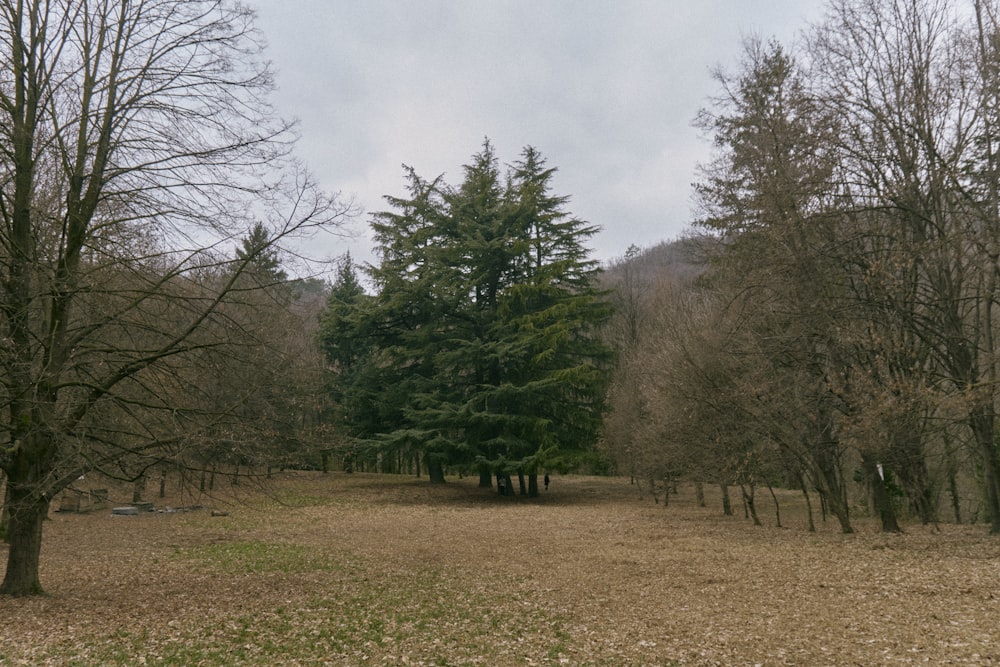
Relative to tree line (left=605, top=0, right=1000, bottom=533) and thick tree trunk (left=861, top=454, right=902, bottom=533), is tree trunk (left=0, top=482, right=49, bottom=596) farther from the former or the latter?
thick tree trunk (left=861, top=454, right=902, bottom=533)

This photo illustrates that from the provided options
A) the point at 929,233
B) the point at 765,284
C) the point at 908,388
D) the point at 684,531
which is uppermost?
the point at 929,233

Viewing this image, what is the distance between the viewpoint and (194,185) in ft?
27.7

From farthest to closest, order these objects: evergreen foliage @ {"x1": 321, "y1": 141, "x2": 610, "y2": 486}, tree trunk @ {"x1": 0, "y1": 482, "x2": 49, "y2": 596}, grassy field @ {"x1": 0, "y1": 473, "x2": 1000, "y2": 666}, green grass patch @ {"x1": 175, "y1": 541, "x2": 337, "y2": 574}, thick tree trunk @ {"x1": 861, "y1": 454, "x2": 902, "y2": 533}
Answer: evergreen foliage @ {"x1": 321, "y1": 141, "x2": 610, "y2": 486}, thick tree trunk @ {"x1": 861, "y1": 454, "x2": 902, "y2": 533}, green grass patch @ {"x1": 175, "y1": 541, "x2": 337, "y2": 574}, tree trunk @ {"x1": 0, "y1": 482, "x2": 49, "y2": 596}, grassy field @ {"x1": 0, "y1": 473, "x2": 1000, "y2": 666}

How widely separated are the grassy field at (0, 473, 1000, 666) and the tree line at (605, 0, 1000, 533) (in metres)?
2.40

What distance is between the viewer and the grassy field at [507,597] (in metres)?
6.67

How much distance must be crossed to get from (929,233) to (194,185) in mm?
13911

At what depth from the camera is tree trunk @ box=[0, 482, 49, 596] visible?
325 inches

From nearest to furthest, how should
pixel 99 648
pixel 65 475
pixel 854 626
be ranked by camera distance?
pixel 99 648
pixel 854 626
pixel 65 475

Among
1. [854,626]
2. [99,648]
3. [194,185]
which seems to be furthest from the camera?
[194,185]

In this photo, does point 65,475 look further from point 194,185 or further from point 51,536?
point 51,536

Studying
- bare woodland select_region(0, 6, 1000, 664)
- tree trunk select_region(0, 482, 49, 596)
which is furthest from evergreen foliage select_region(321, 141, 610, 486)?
tree trunk select_region(0, 482, 49, 596)

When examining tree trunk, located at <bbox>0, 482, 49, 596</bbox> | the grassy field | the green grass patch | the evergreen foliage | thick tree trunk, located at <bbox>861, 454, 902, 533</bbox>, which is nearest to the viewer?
the grassy field

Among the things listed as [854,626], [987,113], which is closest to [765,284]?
[987,113]

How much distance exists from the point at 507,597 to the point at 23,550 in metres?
6.62
